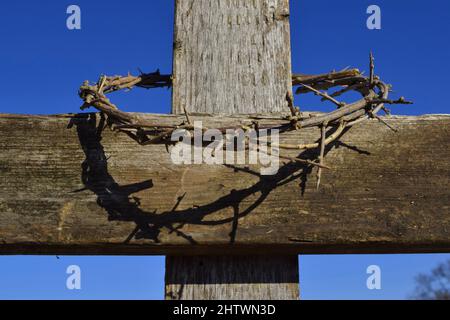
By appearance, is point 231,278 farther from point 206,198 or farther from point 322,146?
point 322,146

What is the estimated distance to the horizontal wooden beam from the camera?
1.50 metres

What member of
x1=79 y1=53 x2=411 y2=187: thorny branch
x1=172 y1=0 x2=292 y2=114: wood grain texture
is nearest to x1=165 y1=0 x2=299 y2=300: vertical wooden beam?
x1=172 y1=0 x2=292 y2=114: wood grain texture

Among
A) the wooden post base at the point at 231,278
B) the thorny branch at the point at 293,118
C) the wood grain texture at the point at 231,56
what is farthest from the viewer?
the wood grain texture at the point at 231,56

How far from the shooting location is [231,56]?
1.77m

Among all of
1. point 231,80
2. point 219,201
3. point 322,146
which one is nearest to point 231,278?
point 219,201

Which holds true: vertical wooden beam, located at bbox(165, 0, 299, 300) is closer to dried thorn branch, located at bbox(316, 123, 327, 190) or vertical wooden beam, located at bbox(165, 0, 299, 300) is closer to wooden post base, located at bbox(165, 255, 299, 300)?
wooden post base, located at bbox(165, 255, 299, 300)

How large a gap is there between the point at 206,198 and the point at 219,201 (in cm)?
3

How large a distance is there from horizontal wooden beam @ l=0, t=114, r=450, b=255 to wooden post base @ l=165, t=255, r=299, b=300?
0.19 feet

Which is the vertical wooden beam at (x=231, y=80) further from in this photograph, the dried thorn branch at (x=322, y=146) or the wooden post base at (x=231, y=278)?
the dried thorn branch at (x=322, y=146)

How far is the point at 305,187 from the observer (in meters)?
1.54

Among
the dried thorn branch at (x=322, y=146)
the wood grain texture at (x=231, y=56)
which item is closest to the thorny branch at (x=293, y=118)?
the dried thorn branch at (x=322, y=146)

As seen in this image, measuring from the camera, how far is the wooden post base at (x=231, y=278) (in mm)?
1575
